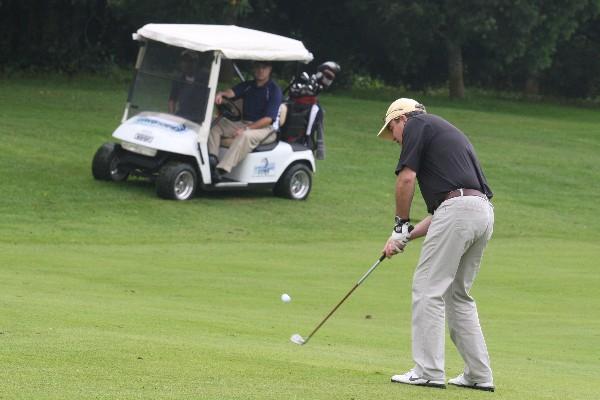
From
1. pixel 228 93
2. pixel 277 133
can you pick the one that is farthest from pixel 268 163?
pixel 228 93

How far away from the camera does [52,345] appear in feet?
24.3

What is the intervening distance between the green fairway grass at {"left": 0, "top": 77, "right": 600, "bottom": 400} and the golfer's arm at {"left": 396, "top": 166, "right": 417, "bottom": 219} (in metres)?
0.98

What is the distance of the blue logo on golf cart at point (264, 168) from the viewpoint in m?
18.8

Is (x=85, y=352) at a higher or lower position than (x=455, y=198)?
lower

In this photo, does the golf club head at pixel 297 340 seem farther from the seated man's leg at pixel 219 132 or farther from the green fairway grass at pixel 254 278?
the seated man's leg at pixel 219 132

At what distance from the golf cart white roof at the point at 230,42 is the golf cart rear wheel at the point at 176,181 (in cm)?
171

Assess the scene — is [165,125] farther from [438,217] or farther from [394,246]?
[438,217]

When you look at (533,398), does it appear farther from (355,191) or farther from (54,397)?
(355,191)

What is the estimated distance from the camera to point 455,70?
3934cm

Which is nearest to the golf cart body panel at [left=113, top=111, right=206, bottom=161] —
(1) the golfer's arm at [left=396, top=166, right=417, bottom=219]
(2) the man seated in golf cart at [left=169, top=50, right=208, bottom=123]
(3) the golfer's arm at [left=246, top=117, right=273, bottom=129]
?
(2) the man seated in golf cart at [left=169, top=50, right=208, bottom=123]

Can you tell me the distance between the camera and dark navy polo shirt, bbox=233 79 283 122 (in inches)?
722

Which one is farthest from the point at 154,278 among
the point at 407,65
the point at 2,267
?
the point at 407,65

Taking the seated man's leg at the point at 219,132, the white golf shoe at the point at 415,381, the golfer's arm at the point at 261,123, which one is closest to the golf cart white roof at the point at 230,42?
the golfer's arm at the point at 261,123

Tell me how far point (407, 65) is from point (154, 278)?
92.1 ft
